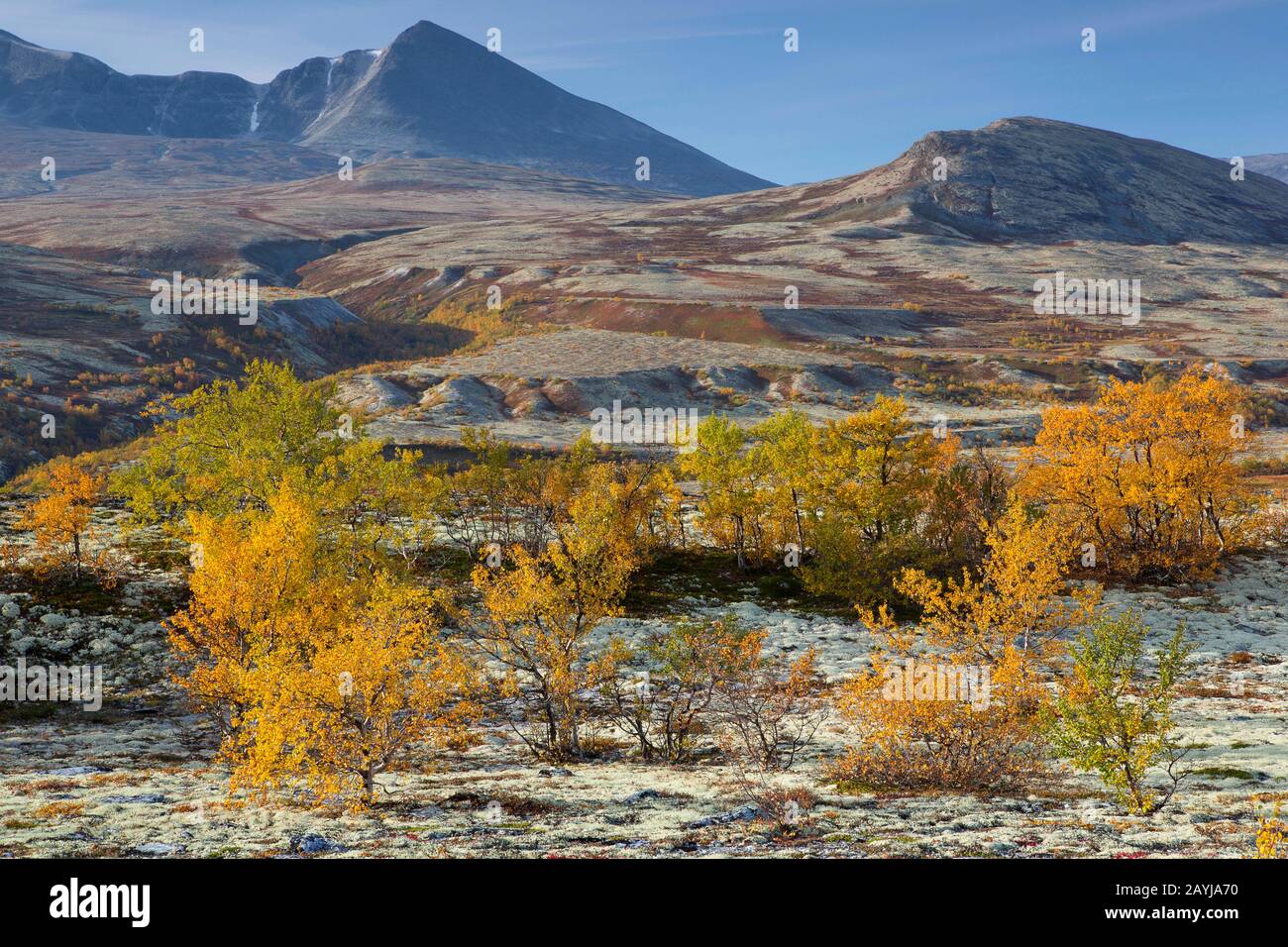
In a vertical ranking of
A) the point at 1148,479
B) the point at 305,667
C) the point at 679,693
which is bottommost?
the point at 679,693

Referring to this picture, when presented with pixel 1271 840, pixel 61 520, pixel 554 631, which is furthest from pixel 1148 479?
pixel 61 520

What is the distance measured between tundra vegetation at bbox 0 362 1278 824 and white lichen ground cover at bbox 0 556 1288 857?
1017 mm

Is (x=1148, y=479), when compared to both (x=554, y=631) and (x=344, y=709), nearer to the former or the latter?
(x=554, y=631)

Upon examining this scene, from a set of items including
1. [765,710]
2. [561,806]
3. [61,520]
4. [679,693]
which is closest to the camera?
[561,806]

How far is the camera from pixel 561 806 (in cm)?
2052

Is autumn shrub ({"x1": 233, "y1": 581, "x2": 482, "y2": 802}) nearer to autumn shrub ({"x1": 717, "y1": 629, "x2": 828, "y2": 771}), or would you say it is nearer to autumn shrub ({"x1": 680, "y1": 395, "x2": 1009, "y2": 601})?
autumn shrub ({"x1": 717, "y1": 629, "x2": 828, "y2": 771})

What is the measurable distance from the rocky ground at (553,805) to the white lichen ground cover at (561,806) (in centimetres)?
7

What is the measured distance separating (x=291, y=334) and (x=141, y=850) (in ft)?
433

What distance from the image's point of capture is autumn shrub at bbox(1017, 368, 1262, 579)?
46375 millimetres

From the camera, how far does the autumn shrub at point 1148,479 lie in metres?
46.4

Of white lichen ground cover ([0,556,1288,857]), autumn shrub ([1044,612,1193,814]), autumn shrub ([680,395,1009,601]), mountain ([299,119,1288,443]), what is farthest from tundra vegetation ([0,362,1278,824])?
mountain ([299,119,1288,443])

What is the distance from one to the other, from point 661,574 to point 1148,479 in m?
27.8

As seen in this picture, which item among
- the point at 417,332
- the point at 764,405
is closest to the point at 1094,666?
the point at 764,405

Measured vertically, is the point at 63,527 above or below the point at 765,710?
above
